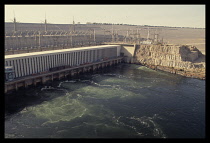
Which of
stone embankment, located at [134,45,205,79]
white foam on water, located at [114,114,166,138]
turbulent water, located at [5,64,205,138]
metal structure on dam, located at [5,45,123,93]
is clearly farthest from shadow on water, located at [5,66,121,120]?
stone embankment, located at [134,45,205,79]

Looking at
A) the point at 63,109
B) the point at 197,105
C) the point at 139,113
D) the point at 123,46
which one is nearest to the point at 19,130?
the point at 63,109

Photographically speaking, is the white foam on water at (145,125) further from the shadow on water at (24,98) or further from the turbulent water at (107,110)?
the shadow on water at (24,98)

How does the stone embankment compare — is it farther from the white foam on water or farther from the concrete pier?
the white foam on water

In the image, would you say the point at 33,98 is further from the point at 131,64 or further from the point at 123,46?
→ the point at 123,46

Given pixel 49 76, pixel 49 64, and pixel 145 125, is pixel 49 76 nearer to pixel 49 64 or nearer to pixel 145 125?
pixel 49 64

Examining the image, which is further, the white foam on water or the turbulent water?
the turbulent water

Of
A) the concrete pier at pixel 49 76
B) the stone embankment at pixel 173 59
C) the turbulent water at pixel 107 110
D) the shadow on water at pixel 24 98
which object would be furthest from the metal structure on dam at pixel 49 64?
the stone embankment at pixel 173 59
